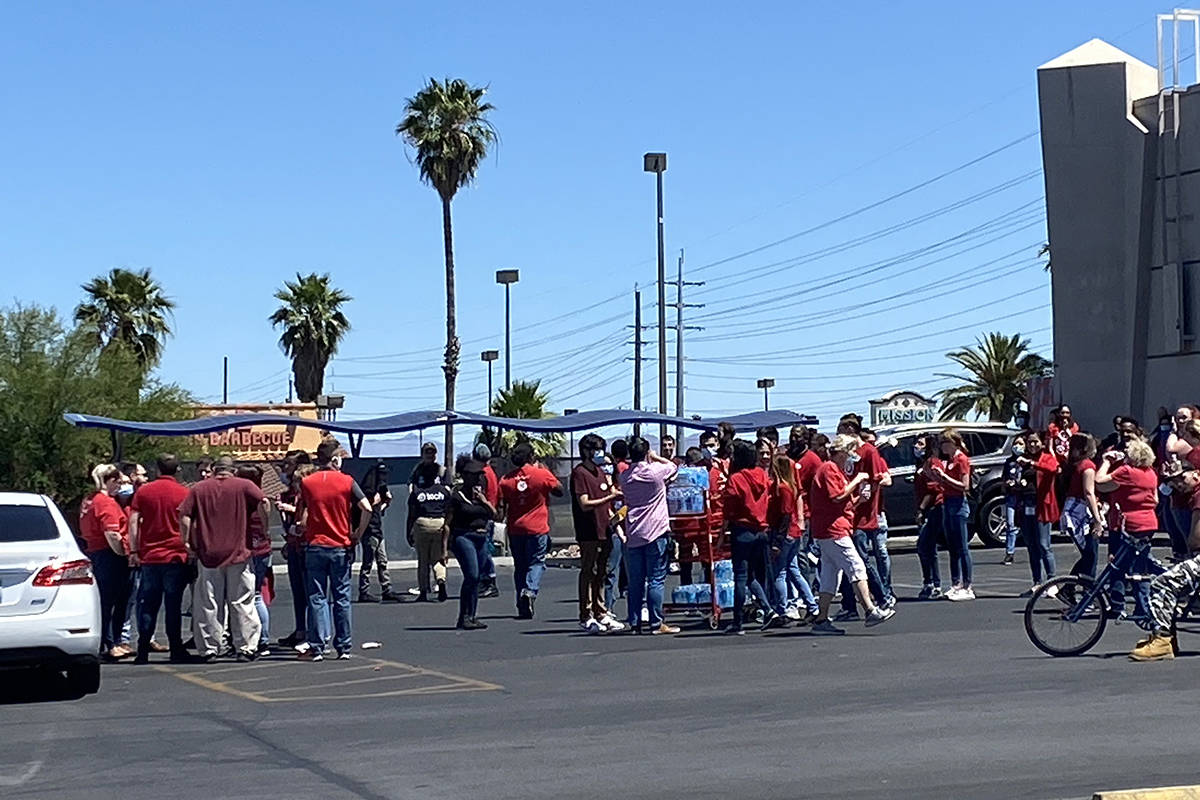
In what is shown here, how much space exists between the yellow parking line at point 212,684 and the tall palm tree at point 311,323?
4914cm

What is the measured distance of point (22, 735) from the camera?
11117 mm

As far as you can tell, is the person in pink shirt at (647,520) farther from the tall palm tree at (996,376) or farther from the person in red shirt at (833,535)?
the tall palm tree at (996,376)

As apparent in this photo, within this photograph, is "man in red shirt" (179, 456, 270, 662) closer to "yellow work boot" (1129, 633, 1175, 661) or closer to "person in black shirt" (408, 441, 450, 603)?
"person in black shirt" (408, 441, 450, 603)

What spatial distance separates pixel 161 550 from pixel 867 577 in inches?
266

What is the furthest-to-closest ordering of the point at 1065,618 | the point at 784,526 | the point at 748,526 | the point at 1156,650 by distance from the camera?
the point at 784,526
the point at 748,526
the point at 1065,618
the point at 1156,650

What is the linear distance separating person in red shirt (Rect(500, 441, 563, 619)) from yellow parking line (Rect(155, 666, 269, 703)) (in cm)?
429

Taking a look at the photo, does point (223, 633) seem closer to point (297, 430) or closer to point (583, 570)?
point (583, 570)

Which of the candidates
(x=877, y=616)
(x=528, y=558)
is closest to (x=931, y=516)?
(x=877, y=616)

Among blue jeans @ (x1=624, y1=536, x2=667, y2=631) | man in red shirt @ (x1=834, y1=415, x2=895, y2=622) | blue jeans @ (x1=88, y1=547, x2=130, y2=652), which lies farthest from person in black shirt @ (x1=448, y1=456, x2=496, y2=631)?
man in red shirt @ (x1=834, y1=415, x2=895, y2=622)

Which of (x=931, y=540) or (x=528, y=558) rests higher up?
(x=931, y=540)

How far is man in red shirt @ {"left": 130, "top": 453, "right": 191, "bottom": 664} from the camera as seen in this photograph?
15.7 meters

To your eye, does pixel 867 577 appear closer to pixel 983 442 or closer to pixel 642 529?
pixel 642 529

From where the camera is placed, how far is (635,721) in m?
11.2

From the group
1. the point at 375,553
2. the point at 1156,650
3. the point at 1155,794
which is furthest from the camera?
the point at 375,553
